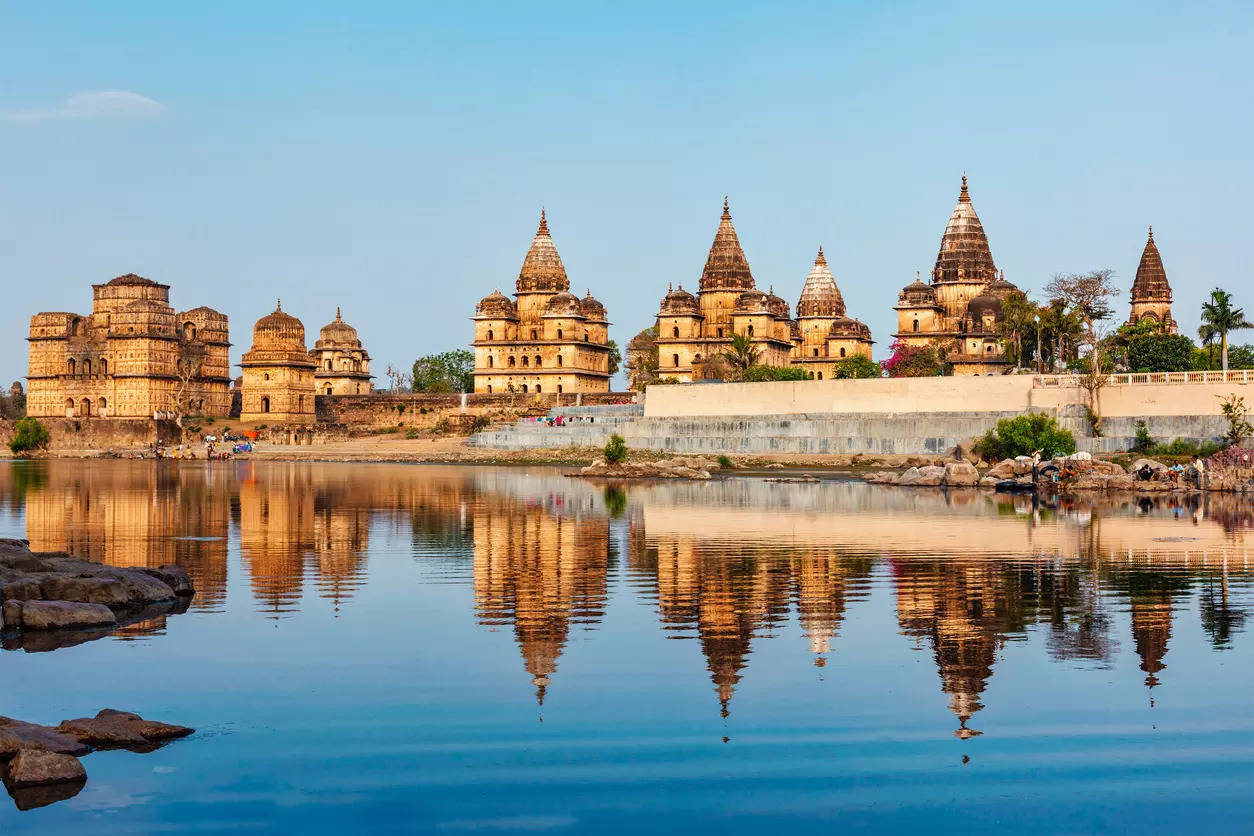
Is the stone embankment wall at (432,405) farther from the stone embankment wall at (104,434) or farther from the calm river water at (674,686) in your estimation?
the calm river water at (674,686)

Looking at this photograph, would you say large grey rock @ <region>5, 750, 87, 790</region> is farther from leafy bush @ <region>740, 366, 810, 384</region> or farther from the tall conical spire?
the tall conical spire

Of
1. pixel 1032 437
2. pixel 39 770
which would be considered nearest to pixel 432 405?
pixel 1032 437

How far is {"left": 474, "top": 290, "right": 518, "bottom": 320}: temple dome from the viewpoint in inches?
3553

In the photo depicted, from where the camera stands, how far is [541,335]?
293 ft

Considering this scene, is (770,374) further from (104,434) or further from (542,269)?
(104,434)

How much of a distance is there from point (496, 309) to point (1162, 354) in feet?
129

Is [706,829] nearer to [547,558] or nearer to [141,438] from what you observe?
[547,558]

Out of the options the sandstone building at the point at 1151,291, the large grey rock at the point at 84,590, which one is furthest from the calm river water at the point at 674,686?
the sandstone building at the point at 1151,291

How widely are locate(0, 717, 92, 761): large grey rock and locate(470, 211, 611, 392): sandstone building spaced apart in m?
77.5

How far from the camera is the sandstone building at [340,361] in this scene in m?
104

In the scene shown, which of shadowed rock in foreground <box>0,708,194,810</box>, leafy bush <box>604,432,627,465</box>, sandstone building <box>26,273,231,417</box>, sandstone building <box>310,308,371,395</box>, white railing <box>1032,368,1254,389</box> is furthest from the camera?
sandstone building <box>310,308,371,395</box>

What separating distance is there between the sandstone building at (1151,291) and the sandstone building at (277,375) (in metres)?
50.0

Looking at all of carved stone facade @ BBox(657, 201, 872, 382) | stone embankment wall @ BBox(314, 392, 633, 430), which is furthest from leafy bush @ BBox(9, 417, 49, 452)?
carved stone facade @ BBox(657, 201, 872, 382)

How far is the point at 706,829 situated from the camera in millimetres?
8531
